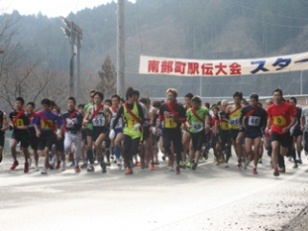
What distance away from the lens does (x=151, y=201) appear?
811cm

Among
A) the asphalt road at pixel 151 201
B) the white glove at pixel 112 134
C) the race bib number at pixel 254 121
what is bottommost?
the asphalt road at pixel 151 201

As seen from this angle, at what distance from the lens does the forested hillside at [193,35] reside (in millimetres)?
89812

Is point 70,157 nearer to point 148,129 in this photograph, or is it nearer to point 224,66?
point 148,129

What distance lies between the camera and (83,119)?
13789mm

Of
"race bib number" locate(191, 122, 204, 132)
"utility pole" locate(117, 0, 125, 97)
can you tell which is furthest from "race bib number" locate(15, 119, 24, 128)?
"utility pole" locate(117, 0, 125, 97)

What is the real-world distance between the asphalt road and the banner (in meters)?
17.2

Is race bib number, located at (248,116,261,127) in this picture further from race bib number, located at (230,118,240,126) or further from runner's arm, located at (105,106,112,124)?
runner's arm, located at (105,106,112,124)

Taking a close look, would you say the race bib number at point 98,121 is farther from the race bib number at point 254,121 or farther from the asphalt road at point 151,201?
the race bib number at point 254,121

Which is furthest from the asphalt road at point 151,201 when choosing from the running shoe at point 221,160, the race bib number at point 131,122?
the running shoe at point 221,160

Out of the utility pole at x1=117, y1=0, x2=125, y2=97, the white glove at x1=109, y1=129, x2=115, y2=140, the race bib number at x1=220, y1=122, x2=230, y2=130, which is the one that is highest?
the utility pole at x1=117, y1=0, x2=125, y2=97

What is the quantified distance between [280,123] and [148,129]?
11.9 ft

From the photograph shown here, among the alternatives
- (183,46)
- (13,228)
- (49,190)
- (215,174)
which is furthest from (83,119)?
(183,46)

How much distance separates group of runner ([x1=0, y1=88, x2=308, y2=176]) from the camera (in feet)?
42.5

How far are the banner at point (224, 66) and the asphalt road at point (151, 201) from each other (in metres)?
17.2
